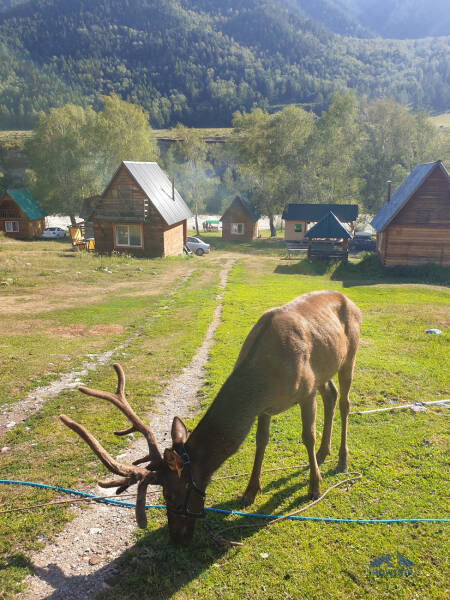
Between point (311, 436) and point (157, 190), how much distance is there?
121 feet

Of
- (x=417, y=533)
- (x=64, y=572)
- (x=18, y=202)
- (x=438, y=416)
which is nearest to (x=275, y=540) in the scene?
(x=417, y=533)

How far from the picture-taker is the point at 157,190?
1598 inches

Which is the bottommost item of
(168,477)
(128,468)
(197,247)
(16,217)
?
(168,477)

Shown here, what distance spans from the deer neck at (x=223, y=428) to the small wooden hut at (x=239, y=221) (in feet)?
178

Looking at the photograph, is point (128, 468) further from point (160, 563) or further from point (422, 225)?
point (422, 225)

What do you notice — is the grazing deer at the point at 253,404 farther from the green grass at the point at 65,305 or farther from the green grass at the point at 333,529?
the green grass at the point at 65,305

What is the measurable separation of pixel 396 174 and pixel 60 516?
65.4 m

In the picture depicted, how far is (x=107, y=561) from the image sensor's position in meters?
5.88

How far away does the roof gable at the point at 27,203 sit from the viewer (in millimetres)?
53500

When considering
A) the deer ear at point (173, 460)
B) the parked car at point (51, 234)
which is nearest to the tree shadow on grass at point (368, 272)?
the deer ear at point (173, 460)

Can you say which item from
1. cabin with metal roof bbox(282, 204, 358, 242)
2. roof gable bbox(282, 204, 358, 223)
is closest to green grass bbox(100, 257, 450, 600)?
roof gable bbox(282, 204, 358, 223)

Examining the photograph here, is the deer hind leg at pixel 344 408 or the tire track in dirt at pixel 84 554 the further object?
the deer hind leg at pixel 344 408

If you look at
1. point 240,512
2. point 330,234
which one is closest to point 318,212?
point 330,234

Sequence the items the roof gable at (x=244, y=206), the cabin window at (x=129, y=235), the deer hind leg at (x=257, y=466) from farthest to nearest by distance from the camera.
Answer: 1. the roof gable at (x=244, y=206)
2. the cabin window at (x=129, y=235)
3. the deer hind leg at (x=257, y=466)
